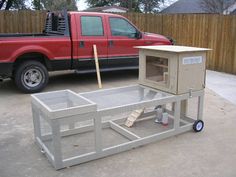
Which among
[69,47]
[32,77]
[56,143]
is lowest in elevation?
[56,143]

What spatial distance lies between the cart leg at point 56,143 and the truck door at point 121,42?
486cm

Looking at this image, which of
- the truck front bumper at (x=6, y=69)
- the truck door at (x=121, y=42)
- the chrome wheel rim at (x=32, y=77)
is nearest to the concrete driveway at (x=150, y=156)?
the truck front bumper at (x=6, y=69)

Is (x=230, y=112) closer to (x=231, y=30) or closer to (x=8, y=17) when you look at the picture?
(x=231, y=30)

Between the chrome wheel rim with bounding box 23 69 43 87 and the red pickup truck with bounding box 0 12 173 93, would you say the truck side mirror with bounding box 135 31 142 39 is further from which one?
the chrome wheel rim with bounding box 23 69 43 87

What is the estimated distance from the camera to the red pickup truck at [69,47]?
6.66m

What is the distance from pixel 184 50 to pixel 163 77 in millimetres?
596

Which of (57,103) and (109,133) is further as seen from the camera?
(109,133)

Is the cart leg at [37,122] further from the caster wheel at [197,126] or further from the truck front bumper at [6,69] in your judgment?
the truck front bumper at [6,69]

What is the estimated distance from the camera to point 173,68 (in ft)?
14.0

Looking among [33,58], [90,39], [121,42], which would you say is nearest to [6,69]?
[33,58]

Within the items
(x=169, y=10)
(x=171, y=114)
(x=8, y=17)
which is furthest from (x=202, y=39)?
(x=169, y=10)

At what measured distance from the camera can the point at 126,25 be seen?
8.30 metres

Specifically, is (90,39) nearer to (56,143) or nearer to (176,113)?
(176,113)

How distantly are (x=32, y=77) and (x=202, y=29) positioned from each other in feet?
20.6
